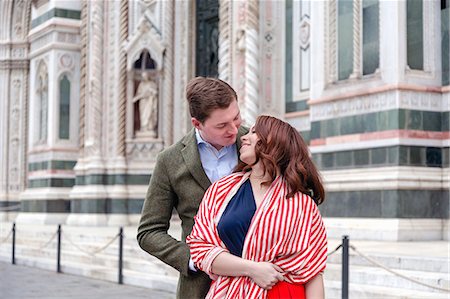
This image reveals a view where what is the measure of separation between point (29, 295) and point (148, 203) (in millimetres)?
8248

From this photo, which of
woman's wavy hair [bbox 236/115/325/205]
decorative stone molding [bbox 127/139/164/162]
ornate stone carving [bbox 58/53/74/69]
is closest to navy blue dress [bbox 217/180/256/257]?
woman's wavy hair [bbox 236/115/325/205]

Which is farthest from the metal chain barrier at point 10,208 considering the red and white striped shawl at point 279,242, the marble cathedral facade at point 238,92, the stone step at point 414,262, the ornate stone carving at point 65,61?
the red and white striped shawl at point 279,242

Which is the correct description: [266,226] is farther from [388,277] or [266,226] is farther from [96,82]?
[96,82]

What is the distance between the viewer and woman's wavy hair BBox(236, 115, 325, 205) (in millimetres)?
3035

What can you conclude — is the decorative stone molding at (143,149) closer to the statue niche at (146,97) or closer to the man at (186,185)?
the statue niche at (146,97)

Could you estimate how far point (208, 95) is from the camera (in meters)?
3.15

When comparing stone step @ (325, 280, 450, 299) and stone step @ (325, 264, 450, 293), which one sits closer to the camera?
stone step @ (325, 280, 450, 299)

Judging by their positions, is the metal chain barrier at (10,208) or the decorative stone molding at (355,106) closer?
the decorative stone molding at (355,106)

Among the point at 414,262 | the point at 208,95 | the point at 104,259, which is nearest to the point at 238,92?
the point at 104,259

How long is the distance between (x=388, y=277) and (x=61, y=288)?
17.0 ft

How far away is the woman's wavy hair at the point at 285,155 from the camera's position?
119 inches

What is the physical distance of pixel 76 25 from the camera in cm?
2206

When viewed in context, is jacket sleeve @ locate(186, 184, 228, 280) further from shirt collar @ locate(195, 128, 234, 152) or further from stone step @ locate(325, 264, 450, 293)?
stone step @ locate(325, 264, 450, 293)

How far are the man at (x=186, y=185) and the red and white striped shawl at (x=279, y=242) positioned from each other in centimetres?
Result: 22
